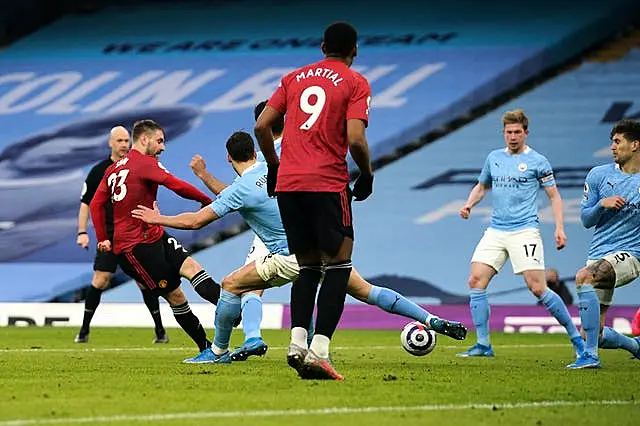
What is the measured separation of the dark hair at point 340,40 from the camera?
7.79m

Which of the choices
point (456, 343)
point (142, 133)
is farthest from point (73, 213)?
point (142, 133)

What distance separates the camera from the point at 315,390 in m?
7.02

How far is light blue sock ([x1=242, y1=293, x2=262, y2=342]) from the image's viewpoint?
9.75 meters

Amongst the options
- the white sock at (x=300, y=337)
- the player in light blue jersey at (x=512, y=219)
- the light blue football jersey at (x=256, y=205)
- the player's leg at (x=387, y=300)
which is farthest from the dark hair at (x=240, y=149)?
the player in light blue jersey at (x=512, y=219)

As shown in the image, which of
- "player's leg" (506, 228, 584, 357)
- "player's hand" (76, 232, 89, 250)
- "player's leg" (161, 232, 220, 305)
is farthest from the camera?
"player's hand" (76, 232, 89, 250)

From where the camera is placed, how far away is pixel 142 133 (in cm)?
1027

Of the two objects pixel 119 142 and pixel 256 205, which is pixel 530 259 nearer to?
pixel 256 205

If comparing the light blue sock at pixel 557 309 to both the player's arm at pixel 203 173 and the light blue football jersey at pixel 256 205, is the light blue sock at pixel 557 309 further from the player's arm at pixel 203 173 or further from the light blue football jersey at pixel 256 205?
the player's arm at pixel 203 173

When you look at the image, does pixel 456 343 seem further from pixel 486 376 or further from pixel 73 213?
pixel 73 213

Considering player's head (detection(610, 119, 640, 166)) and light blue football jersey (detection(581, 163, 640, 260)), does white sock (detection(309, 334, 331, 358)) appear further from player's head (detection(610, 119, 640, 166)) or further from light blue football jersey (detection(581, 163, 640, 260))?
player's head (detection(610, 119, 640, 166))

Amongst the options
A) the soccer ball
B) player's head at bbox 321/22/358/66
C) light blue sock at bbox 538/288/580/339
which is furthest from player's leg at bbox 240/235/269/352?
light blue sock at bbox 538/288/580/339

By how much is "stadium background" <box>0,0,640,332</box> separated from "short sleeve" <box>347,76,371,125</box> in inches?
381

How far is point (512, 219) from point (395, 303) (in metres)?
2.30

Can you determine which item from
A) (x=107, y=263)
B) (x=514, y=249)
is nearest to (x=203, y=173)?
(x=514, y=249)
